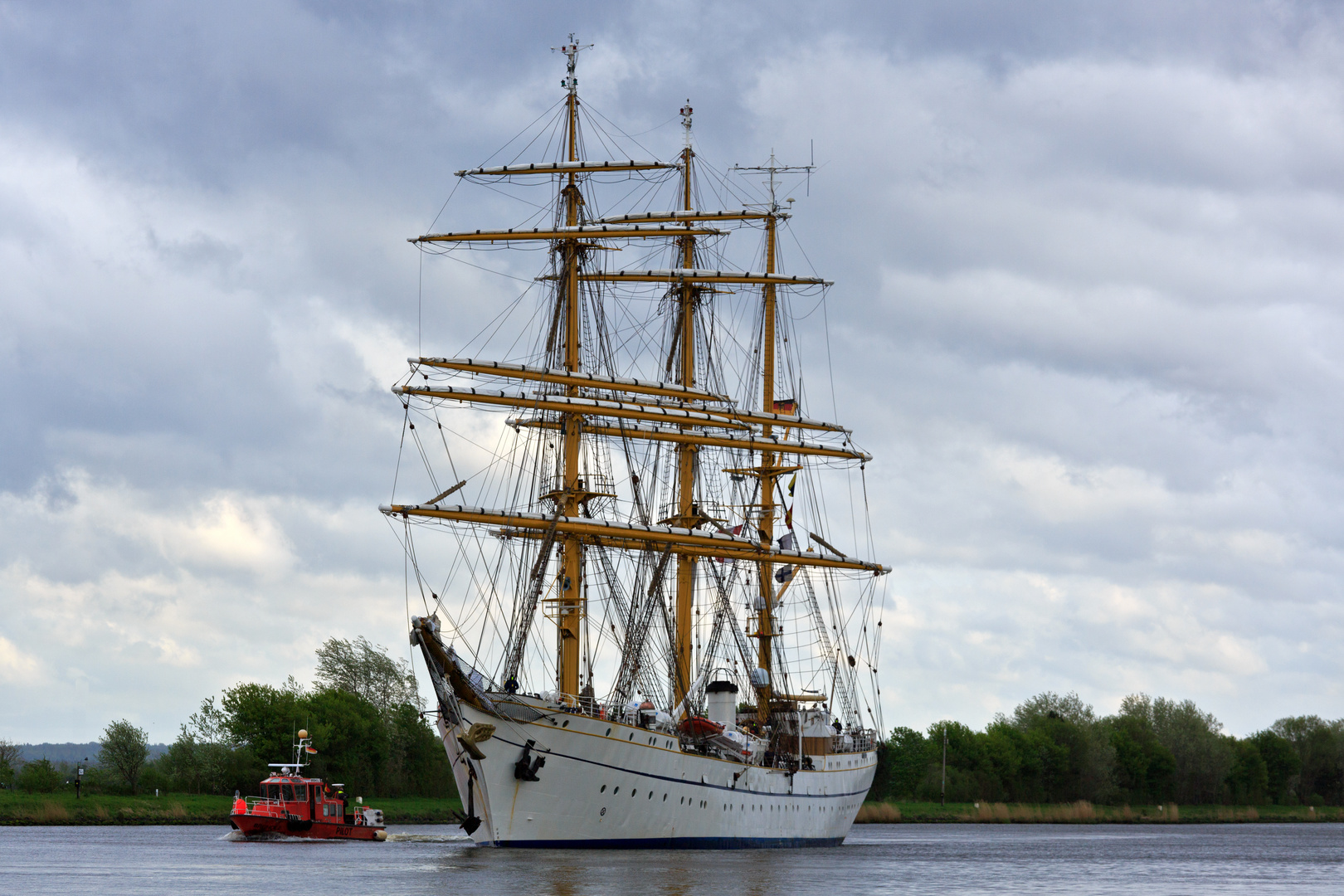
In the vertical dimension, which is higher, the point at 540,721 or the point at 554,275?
the point at 554,275

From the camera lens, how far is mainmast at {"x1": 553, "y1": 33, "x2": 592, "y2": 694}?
69.9m

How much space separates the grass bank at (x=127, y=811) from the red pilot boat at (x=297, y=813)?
57.8 feet

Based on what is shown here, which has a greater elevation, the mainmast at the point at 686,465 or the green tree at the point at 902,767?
the mainmast at the point at 686,465

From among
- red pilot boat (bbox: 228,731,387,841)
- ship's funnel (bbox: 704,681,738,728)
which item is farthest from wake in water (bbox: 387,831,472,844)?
ship's funnel (bbox: 704,681,738,728)

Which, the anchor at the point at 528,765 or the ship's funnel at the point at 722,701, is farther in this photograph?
the ship's funnel at the point at 722,701

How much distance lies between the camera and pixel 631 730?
64938 millimetres

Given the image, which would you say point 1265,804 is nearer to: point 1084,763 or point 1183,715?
point 1183,715

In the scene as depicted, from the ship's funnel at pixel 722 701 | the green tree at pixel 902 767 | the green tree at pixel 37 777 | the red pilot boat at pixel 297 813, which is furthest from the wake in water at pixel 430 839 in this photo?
the green tree at pixel 902 767

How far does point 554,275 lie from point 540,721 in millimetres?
24303

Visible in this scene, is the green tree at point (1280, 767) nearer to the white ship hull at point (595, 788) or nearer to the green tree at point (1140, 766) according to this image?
the green tree at point (1140, 766)

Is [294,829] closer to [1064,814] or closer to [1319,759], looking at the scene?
[1064,814]

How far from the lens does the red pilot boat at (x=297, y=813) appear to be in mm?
74438

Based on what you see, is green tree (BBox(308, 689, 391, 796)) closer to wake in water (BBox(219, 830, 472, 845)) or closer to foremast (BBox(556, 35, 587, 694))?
wake in water (BBox(219, 830, 472, 845))

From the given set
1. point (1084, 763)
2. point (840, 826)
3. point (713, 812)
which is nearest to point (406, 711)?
point (840, 826)
